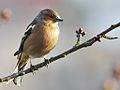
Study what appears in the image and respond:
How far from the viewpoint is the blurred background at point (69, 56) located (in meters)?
12.0

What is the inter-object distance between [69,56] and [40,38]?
7985 millimetres

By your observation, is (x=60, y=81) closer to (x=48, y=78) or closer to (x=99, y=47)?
(x=48, y=78)

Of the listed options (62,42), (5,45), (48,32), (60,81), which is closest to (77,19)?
(62,42)

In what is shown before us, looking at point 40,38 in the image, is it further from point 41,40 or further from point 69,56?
point 69,56

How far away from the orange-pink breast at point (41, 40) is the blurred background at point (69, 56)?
344 cm

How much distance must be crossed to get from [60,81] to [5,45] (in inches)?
80.4

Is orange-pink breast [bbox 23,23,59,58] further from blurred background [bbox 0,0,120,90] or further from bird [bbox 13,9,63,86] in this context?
blurred background [bbox 0,0,120,90]

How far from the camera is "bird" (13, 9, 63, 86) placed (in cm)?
651

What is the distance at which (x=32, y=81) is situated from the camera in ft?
40.3

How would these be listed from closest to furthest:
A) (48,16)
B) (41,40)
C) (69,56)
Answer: (41,40), (48,16), (69,56)

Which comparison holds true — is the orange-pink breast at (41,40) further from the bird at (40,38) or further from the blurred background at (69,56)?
the blurred background at (69,56)

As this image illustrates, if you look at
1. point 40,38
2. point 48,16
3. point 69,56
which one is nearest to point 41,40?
point 40,38

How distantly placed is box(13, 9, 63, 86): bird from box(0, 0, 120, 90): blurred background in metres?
3.34

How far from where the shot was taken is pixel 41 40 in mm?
6547
